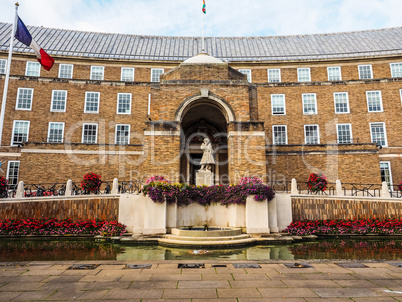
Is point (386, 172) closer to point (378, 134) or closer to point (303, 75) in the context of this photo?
point (378, 134)

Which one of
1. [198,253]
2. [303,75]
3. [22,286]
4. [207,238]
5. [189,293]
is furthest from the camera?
[303,75]

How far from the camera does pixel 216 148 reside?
22.7 m

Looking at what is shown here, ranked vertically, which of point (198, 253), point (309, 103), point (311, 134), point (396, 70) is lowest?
point (198, 253)

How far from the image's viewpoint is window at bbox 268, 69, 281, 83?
1341 inches

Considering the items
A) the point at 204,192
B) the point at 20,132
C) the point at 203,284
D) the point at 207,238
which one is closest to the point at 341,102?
the point at 204,192

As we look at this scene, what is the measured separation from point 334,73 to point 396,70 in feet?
21.0

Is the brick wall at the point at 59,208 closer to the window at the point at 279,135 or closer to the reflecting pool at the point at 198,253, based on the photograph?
the reflecting pool at the point at 198,253

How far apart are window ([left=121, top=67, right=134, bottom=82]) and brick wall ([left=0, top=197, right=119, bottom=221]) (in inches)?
→ 813

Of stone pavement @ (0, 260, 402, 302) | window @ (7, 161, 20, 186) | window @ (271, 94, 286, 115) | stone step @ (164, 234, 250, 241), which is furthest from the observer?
window @ (271, 94, 286, 115)

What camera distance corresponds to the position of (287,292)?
5551mm

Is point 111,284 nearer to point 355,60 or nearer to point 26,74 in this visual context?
point 26,74

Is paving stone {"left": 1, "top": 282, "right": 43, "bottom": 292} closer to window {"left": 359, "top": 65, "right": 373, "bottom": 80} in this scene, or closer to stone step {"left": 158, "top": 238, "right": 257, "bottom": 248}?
stone step {"left": 158, "top": 238, "right": 257, "bottom": 248}

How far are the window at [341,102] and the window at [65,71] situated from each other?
29944 millimetres

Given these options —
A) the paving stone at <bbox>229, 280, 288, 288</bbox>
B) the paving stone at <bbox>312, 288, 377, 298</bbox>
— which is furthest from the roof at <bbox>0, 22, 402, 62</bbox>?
the paving stone at <bbox>312, 288, 377, 298</bbox>
